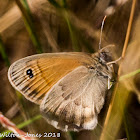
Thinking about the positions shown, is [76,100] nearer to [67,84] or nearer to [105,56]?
[67,84]

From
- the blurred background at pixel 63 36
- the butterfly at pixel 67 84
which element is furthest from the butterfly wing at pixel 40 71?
the blurred background at pixel 63 36

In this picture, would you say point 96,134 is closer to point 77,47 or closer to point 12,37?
point 77,47

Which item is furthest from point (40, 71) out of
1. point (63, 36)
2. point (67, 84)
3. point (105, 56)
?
point (63, 36)

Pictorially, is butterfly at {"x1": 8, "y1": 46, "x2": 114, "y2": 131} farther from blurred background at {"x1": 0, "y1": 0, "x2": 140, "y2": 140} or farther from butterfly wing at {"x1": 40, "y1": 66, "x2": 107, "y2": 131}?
blurred background at {"x1": 0, "y1": 0, "x2": 140, "y2": 140}

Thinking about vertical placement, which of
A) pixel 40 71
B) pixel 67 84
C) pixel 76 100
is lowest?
pixel 76 100

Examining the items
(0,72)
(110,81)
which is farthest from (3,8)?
(110,81)

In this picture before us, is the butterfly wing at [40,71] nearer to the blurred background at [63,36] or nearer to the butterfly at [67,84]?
the butterfly at [67,84]
